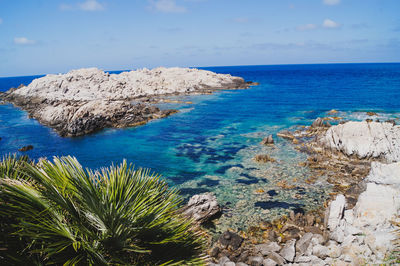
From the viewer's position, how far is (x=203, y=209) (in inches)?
663

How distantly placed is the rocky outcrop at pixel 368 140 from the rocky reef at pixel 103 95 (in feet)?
109

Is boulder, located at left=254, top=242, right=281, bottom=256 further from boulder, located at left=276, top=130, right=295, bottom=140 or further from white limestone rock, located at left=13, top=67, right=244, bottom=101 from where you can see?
white limestone rock, located at left=13, top=67, right=244, bottom=101

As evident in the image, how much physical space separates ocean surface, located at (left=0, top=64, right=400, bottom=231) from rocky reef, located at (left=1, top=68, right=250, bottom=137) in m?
2.96

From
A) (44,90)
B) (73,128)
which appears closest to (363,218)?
(73,128)

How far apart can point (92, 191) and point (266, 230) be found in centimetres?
1245

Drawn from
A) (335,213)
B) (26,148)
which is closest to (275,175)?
(335,213)

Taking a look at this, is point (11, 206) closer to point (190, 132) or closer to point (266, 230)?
point (266, 230)

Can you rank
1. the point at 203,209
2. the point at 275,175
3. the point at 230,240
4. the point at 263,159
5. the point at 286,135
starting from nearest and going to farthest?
the point at 230,240 < the point at 203,209 < the point at 275,175 < the point at 263,159 < the point at 286,135

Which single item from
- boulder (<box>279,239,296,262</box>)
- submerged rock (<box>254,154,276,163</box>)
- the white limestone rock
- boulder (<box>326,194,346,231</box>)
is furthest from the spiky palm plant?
the white limestone rock

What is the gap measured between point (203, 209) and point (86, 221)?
38.6ft

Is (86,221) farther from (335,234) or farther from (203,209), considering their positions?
(335,234)

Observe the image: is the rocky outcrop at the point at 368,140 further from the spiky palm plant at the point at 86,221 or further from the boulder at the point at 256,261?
the spiky palm plant at the point at 86,221

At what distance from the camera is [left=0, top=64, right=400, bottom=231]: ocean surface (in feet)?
63.8

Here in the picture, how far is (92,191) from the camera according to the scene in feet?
19.0
